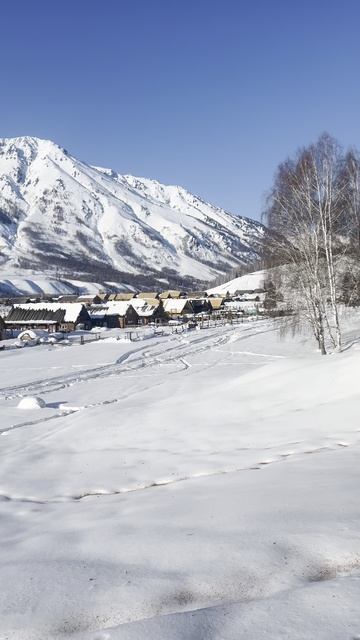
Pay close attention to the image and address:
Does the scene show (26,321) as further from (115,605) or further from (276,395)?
(115,605)

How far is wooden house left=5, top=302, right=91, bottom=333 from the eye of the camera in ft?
255

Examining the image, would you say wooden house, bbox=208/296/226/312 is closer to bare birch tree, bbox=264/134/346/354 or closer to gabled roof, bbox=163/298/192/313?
gabled roof, bbox=163/298/192/313

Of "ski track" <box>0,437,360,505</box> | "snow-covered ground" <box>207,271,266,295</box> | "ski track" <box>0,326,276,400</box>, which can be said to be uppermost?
"snow-covered ground" <box>207,271,266,295</box>

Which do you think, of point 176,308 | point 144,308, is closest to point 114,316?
point 144,308

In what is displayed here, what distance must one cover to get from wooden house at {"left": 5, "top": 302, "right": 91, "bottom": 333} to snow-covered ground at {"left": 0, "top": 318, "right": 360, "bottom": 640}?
205ft

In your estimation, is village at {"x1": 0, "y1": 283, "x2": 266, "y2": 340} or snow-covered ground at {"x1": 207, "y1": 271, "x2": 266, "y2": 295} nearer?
village at {"x1": 0, "y1": 283, "x2": 266, "y2": 340}

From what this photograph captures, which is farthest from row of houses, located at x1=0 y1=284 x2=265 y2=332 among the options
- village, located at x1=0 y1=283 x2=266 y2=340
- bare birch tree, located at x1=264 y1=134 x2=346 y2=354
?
bare birch tree, located at x1=264 y1=134 x2=346 y2=354

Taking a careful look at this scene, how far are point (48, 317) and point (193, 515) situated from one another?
73920 millimetres

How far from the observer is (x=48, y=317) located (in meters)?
77.6

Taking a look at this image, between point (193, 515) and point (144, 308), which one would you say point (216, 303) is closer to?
point (144, 308)

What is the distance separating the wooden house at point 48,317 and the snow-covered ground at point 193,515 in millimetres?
62628

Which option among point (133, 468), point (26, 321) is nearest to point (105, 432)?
point (133, 468)

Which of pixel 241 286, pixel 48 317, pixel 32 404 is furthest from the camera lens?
pixel 241 286

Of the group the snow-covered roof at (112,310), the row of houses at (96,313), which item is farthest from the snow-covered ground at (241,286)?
the snow-covered roof at (112,310)
